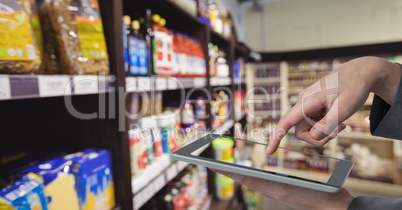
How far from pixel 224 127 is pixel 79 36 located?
134 centimetres

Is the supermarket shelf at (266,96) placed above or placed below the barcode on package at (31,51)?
below

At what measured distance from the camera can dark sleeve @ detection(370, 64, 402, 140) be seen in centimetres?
59

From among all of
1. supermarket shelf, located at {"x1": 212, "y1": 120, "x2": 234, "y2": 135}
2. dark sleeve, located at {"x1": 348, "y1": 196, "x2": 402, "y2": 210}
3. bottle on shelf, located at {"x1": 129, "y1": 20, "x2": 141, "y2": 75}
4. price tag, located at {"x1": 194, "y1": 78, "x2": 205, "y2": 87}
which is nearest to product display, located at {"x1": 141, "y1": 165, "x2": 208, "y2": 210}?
supermarket shelf, located at {"x1": 212, "y1": 120, "x2": 234, "y2": 135}

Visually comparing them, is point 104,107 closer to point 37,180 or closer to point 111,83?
point 111,83

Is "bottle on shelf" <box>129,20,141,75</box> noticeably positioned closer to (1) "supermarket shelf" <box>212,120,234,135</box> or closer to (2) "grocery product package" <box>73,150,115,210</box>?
(2) "grocery product package" <box>73,150,115,210</box>

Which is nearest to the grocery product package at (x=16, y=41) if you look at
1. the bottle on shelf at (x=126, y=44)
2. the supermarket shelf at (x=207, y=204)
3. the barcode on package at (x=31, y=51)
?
the barcode on package at (x=31, y=51)

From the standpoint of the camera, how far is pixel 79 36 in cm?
75

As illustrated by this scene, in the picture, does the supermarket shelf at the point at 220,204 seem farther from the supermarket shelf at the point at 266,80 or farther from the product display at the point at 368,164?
the product display at the point at 368,164

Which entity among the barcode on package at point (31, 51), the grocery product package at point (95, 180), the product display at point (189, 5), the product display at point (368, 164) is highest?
the product display at point (189, 5)

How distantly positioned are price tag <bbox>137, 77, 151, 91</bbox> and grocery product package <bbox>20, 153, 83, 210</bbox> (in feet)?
1.20

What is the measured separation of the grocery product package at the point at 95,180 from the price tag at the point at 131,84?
235 millimetres

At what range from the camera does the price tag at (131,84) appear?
34.6 inches

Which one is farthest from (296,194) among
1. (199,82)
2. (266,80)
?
(266,80)

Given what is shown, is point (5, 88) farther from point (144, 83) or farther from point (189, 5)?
point (189, 5)
